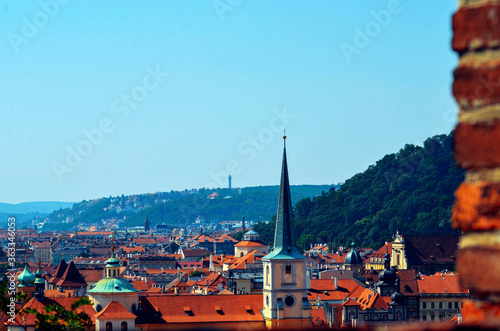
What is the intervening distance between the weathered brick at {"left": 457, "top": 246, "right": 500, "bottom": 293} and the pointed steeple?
5045 cm

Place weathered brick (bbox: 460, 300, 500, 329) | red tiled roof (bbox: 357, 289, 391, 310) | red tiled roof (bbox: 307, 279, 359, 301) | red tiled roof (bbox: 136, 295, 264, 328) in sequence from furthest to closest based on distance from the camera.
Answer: red tiled roof (bbox: 307, 279, 359, 301), red tiled roof (bbox: 357, 289, 391, 310), red tiled roof (bbox: 136, 295, 264, 328), weathered brick (bbox: 460, 300, 500, 329)

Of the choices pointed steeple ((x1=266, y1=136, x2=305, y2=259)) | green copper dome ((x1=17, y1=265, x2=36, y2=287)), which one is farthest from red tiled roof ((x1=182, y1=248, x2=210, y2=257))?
pointed steeple ((x1=266, y1=136, x2=305, y2=259))

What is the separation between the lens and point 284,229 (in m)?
55.7

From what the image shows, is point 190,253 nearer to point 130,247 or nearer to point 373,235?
point 130,247

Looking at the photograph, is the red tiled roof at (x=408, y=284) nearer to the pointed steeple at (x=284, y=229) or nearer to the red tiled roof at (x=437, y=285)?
the red tiled roof at (x=437, y=285)

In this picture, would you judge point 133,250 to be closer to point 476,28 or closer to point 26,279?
point 26,279

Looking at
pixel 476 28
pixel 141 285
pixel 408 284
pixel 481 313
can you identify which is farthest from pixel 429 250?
pixel 476 28

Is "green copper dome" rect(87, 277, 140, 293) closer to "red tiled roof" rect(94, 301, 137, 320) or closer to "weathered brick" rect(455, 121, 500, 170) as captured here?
"red tiled roof" rect(94, 301, 137, 320)

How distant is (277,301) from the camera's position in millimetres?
53000

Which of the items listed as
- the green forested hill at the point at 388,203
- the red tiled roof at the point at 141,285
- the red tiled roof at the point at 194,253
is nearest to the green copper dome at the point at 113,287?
the red tiled roof at the point at 141,285

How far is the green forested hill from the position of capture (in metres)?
150

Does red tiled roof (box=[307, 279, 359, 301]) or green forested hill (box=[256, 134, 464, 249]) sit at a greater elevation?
green forested hill (box=[256, 134, 464, 249])

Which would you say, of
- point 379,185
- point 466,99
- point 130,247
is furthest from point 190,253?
point 466,99

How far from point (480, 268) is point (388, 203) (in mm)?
159773
